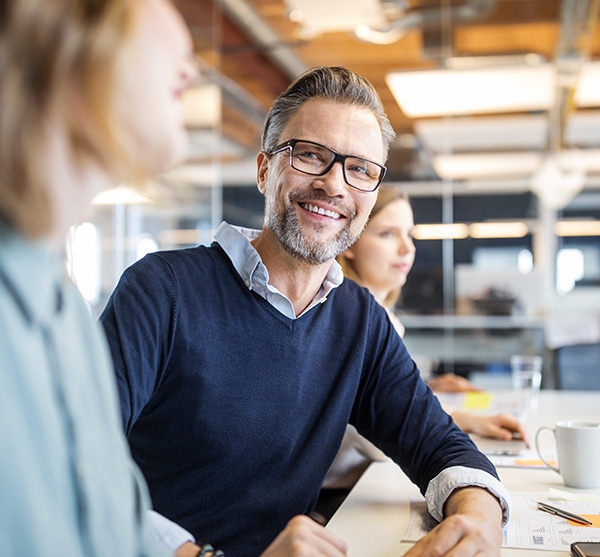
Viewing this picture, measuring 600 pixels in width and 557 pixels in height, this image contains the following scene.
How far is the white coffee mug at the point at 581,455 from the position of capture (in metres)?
1.32

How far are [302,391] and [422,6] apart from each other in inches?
190

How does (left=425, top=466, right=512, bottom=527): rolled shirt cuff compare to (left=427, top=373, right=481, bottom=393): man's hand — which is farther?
(left=427, top=373, right=481, bottom=393): man's hand

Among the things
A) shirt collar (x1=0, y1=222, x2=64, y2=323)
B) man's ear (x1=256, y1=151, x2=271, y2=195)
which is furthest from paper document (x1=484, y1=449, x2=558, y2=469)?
shirt collar (x1=0, y1=222, x2=64, y2=323)

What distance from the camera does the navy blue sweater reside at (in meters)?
1.21

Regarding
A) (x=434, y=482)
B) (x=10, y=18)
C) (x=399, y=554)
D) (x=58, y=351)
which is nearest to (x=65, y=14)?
(x=10, y=18)

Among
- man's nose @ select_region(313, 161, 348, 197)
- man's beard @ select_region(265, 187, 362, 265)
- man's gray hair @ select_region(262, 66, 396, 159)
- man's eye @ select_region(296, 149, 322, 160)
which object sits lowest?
man's beard @ select_region(265, 187, 362, 265)

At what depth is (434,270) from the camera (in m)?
5.56

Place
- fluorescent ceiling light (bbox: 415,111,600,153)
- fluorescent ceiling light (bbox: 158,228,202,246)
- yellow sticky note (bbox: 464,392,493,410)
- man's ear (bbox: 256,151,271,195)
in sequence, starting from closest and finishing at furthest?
man's ear (bbox: 256,151,271,195)
yellow sticky note (bbox: 464,392,493,410)
fluorescent ceiling light (bbox: 158,228,202,246)
fluorescent ceiling light (bbox: 415,111,600,153)

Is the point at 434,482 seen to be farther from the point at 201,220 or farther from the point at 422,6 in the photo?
the point at 422,6

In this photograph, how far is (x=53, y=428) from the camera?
1.97ft

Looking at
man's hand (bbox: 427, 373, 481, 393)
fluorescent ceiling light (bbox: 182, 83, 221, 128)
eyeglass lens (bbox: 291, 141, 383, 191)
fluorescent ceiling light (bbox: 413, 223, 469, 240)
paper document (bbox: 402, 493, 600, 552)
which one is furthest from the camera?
fluorescent ceiling light (bbox: 413, 223, 469, 240)

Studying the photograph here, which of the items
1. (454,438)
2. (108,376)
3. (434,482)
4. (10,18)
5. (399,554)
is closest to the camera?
(10,18)

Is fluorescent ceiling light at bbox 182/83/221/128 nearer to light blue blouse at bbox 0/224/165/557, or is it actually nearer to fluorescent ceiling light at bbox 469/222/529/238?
fluorescent ceiling light at bbox 469/222/529/238

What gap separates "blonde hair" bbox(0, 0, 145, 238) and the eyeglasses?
2.77 feet
